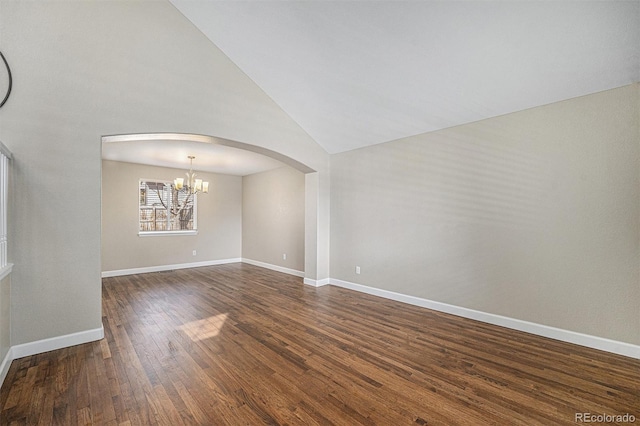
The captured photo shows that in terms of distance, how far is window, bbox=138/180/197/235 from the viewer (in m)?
A: 6.53

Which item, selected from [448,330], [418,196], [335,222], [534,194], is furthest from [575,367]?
[335,222]

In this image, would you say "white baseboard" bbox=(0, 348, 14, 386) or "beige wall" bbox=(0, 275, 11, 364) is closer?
"white baseboard" bbox=(0, 348, 14, 386)

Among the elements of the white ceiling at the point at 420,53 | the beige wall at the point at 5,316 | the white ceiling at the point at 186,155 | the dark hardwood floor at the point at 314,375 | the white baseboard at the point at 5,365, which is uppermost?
the white ceiling at the point at 420,53

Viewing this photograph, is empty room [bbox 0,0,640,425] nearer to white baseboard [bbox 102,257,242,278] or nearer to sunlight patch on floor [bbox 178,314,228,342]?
sunlight patch on floor [bbox 178,314,228,342]

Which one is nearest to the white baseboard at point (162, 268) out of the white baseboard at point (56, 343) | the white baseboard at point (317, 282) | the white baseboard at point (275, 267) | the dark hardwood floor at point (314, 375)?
the white baseboard at point (275, 267)

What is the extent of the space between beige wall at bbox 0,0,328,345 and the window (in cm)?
352

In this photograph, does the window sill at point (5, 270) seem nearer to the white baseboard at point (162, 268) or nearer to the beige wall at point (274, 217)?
the white baseboard at point (162, 268)

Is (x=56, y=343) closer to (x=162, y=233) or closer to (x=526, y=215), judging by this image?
(x=162, y=233)

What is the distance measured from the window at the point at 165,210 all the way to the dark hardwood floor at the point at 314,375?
11.6 ft

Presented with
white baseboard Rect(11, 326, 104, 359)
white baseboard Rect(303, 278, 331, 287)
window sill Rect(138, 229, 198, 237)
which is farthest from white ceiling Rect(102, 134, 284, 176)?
white baseboard Rect(303, 278, 331, 287)

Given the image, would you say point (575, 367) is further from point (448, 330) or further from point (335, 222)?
point (335, 222)

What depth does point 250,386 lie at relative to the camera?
204 centimetres

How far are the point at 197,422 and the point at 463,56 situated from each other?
3.77 meters

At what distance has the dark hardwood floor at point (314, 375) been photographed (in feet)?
5.77
